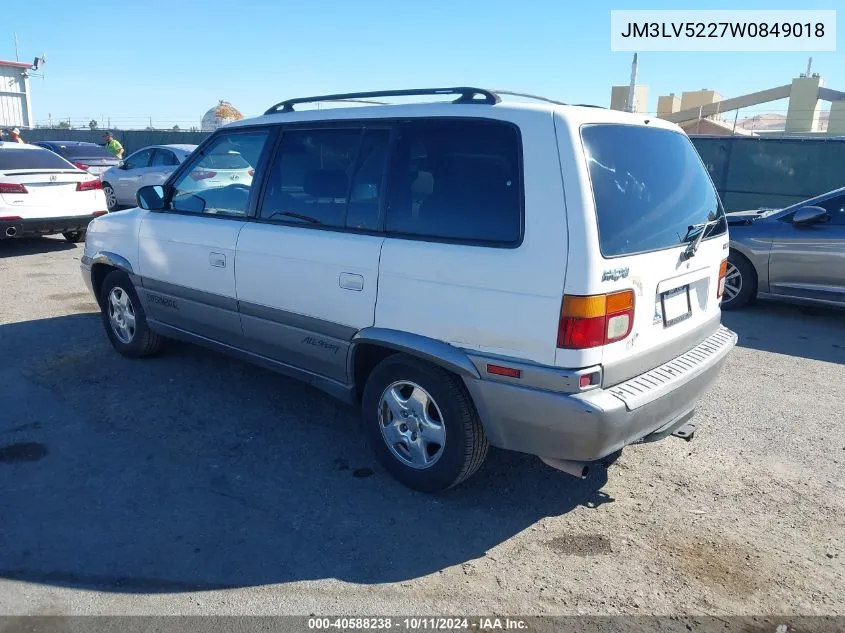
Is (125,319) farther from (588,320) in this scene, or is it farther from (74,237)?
(74,237)

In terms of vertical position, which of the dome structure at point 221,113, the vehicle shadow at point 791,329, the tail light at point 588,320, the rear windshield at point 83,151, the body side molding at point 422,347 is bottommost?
the vehicle shadow at point 791,329

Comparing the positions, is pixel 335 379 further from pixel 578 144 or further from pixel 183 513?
pixel 578 144

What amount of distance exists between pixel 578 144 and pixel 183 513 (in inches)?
103

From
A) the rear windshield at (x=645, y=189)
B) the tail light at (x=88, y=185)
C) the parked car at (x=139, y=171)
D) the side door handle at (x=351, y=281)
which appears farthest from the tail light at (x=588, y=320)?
the parked car at (x=139, y=171)

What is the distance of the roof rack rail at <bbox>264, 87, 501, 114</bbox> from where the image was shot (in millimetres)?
3341

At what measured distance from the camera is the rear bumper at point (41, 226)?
9.47m

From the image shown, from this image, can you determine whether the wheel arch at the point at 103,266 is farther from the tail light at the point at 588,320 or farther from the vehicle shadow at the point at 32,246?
the vehicle shadow at the point at 32,246

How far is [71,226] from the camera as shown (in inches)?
404

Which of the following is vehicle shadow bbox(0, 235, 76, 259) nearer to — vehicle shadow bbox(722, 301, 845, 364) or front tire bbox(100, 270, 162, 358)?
front tire bbox(100, 270, 162, 358)

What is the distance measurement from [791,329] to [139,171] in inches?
513

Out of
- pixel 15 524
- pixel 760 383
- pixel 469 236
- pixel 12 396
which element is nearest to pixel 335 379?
pixel 469 236

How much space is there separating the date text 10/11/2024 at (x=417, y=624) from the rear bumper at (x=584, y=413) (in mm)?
759

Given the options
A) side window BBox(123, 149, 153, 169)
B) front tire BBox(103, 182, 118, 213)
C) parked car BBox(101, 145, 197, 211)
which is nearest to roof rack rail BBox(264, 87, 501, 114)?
parked car BBox(101, 145, 197, 211)

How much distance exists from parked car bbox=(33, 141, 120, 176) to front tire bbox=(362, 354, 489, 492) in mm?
15163
